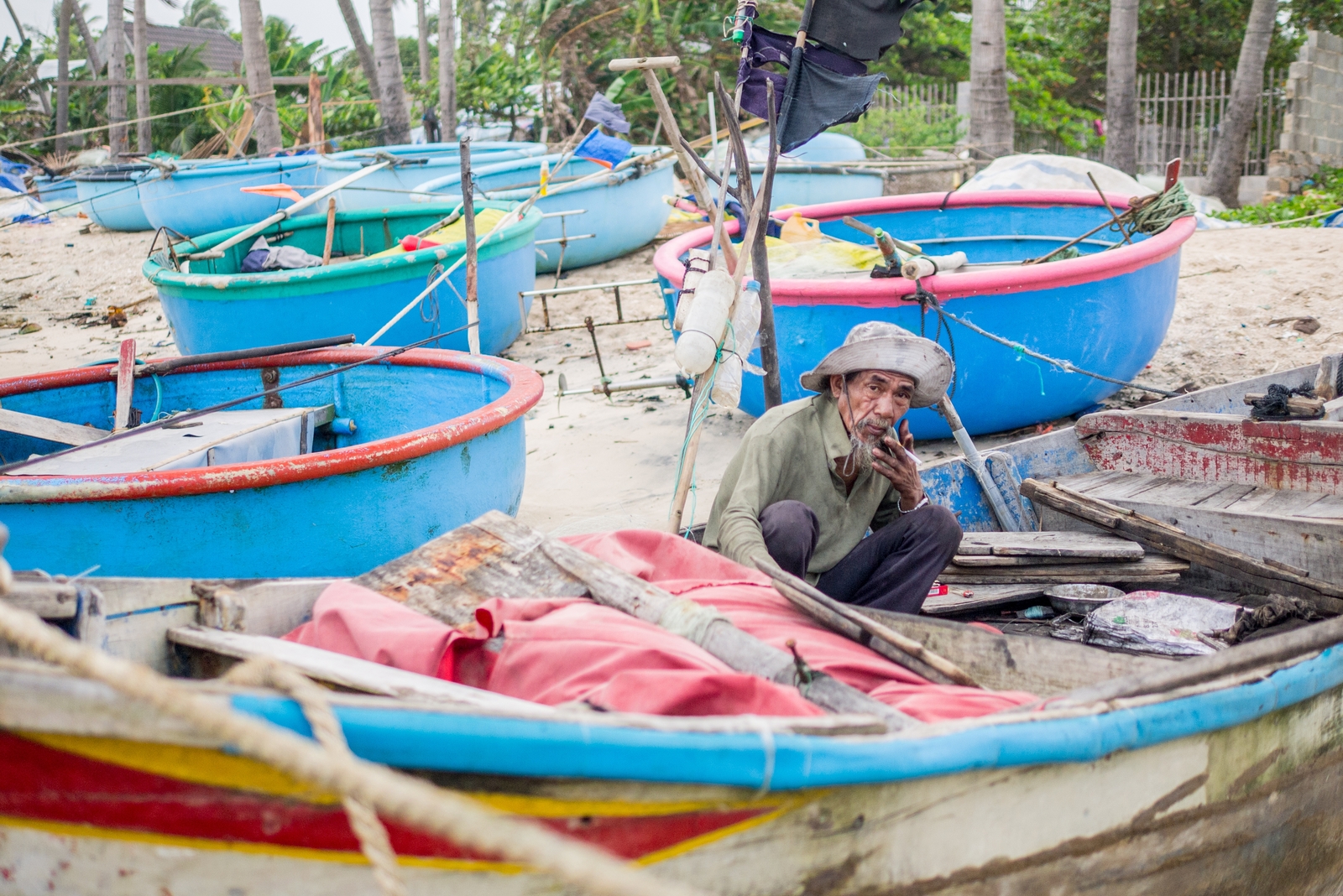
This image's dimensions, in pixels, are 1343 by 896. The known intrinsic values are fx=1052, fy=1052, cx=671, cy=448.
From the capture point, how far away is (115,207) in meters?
15.3

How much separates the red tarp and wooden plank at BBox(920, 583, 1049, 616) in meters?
1.20

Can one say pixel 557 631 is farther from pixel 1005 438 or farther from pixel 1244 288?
pixel 1244 288

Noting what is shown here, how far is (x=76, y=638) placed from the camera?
1850mm

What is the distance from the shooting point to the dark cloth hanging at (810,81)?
384 centimetres

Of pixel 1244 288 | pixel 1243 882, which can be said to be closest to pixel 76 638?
pixel 1243 882

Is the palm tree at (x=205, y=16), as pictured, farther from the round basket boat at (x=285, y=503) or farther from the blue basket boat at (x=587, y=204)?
the round basket boat at (x=285, y=503)

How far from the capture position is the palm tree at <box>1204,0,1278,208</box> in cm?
1233

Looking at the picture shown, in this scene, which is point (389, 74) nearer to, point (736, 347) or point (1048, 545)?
point (736, 347)

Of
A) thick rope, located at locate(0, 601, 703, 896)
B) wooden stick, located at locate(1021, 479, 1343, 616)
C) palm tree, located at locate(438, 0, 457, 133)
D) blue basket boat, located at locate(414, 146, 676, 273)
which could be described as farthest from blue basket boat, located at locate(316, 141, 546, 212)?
thick rope, located at locate(0, 601, 703, 896)

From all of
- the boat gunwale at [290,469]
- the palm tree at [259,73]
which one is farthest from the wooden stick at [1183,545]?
the palm tree at [259,73]

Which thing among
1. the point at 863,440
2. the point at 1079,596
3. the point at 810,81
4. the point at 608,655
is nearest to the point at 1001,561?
the point at 1079,596

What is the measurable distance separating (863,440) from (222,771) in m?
2.16

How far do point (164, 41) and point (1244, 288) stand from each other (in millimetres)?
37955

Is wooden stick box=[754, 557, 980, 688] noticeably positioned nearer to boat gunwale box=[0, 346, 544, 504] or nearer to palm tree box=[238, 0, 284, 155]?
boat gunwale box=[0, 346, 544, 504]
